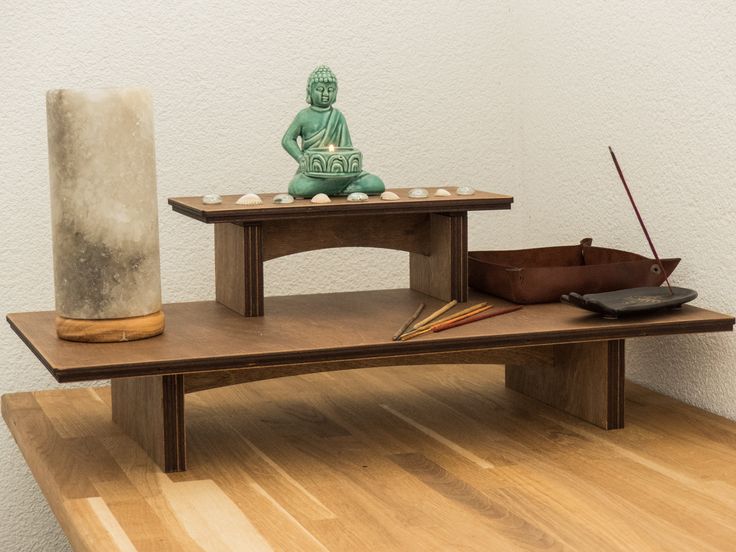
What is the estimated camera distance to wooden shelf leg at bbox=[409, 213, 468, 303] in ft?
5.29

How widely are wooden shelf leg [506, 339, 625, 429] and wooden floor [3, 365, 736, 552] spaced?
0.08ft

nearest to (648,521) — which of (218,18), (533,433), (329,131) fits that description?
(533,433)

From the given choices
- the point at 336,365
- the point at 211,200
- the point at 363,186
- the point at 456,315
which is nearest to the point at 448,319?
the point at 456,315

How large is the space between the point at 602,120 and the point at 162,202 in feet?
2.55

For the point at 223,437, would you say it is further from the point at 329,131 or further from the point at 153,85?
the point at 153,85

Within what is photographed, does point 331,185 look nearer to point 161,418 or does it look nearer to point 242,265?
point 242,265

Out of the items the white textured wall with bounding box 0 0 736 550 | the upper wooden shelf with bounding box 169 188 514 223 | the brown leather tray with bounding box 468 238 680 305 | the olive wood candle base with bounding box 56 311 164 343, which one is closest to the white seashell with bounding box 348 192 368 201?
the upper wooden shelf with bounding box 169 188 514 223

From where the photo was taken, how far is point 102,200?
1.34 m

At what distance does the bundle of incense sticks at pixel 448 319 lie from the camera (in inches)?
55.1

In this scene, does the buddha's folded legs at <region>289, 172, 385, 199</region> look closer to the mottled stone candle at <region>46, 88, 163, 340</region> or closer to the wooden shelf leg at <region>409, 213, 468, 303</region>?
the wooden shelf leg at <region>409, 213, 468, 303</region>

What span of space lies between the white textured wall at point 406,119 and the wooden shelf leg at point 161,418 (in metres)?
0.55

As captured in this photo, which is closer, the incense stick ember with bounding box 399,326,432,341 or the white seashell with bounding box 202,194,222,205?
the incense stick ember with bounding box 399,326,432,341

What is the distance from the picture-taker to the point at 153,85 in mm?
1938

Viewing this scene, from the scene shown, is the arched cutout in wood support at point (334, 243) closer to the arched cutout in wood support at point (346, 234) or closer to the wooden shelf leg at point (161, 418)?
the arched cutout in wood support at point (346, 234)
